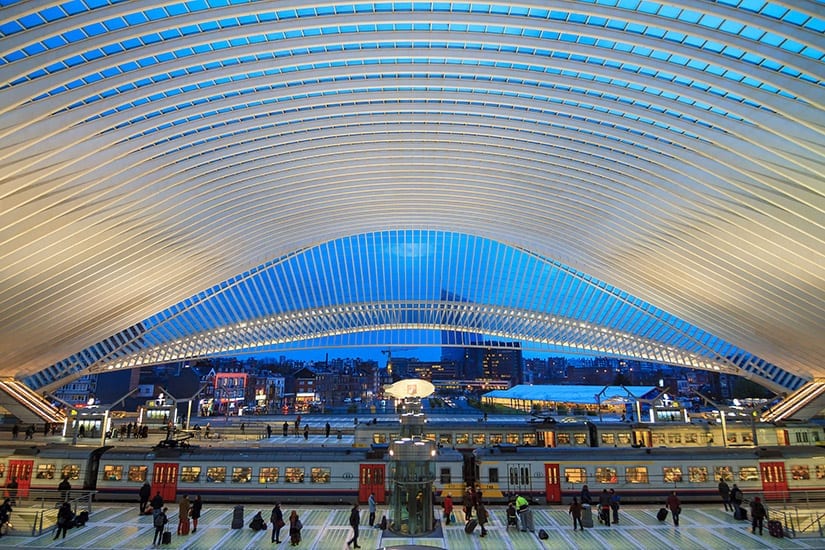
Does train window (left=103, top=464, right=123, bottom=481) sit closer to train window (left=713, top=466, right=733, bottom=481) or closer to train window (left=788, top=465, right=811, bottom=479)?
train window (left=713, top=466, right=733, bottom=481)

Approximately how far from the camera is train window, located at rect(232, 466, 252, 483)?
22047 mm

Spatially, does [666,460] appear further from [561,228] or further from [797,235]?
[561,228]

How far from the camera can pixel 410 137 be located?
97.6 feet

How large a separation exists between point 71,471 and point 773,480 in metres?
28.4

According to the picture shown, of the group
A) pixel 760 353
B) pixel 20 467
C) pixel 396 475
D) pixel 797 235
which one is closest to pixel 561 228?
pixel 797 235

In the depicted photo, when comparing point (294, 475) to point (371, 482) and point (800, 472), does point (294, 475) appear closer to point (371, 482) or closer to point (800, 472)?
point (371, 482)

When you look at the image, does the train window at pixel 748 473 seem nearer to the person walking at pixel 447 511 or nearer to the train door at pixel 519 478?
the train door at pixel 519 478

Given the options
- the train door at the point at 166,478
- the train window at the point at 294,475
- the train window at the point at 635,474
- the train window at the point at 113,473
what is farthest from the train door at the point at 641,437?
the train window at the point at 113,473

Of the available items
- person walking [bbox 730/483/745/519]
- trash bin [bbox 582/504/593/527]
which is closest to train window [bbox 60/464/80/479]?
trash bin [bbox 582/504/593/527]

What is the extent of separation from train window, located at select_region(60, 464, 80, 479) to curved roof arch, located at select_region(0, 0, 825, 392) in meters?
10.3

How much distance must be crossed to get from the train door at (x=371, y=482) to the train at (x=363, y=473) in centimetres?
4

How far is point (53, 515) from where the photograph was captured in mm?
18828

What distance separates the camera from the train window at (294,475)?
21.9 m

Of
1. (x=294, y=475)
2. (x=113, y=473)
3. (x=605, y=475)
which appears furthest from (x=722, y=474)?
(x=113, y=473)
